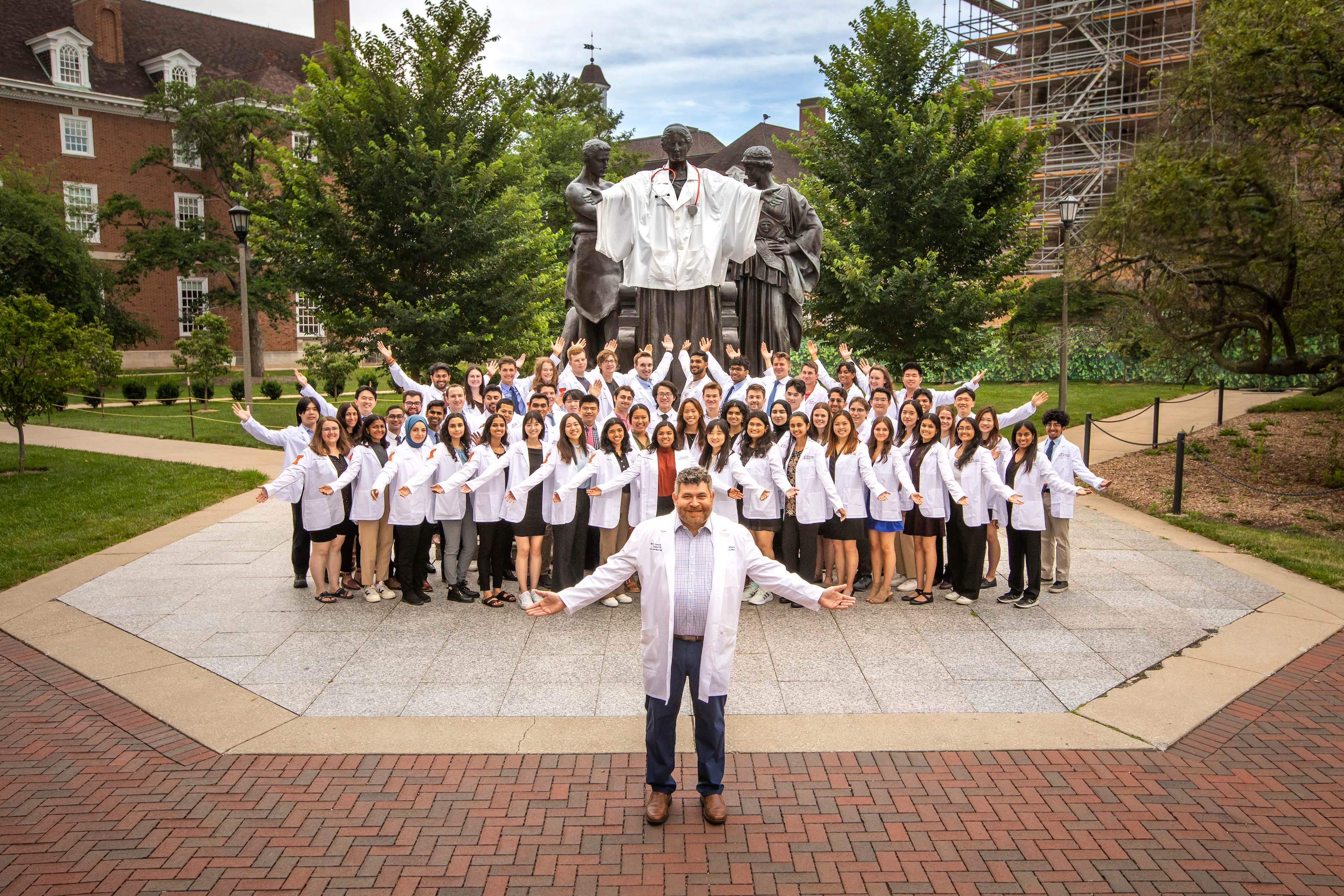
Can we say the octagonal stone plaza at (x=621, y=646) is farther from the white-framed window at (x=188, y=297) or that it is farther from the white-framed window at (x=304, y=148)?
the white-framed window at (x=188, y=297)

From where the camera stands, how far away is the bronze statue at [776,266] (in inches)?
422

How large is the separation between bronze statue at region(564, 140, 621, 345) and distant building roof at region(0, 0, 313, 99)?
124ft

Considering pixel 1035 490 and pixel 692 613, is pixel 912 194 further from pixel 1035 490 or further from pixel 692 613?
pixel 692 613

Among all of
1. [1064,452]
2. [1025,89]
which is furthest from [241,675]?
[1025,89]

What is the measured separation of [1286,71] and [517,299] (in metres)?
13.3

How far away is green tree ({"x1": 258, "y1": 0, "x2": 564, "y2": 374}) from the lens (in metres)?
17.7

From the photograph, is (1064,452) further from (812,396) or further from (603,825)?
(603,825)

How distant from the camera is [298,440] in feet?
27.7

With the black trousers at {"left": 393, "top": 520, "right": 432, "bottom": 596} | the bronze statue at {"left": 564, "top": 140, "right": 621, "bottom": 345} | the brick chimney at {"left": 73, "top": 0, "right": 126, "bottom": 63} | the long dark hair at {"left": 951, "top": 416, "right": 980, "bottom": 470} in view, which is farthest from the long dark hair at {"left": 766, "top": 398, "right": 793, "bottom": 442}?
the brick chimney at {"left": 73, "top": 0, "right": 126, "bottom": 63}

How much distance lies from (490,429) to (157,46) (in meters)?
46.4

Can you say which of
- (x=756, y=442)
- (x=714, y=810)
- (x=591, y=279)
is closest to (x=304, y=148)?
(x=591, y=279)

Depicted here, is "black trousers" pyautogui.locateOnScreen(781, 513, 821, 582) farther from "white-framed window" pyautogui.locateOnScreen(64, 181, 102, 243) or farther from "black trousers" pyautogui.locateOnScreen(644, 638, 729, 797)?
"white-framed window" pyautogui.locateOnScreen(64, 181, 102, 243)

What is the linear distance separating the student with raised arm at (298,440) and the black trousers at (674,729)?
4.67 m

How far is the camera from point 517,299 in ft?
62.5
